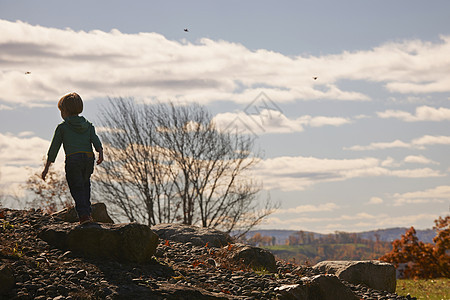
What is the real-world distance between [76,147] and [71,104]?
801 millimetres

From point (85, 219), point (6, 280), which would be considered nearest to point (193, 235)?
point (85, 219)

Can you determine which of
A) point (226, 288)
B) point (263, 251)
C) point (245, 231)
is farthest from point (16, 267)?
point (245, 231)

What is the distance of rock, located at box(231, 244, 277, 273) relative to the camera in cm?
1185

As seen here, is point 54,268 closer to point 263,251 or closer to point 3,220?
point 3,220

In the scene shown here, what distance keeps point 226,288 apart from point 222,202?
66.8 ft

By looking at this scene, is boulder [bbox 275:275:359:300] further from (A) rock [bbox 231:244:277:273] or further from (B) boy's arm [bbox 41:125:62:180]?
(B) boy's arm [bbox 41:125:62:180]

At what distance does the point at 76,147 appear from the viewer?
9711mm

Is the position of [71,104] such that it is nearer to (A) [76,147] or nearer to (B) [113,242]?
(A) [76,147]

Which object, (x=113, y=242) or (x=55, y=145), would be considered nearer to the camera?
(x=113, y=242)

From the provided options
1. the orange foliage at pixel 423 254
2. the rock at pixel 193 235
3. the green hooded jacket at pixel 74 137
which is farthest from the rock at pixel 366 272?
the orange foliage at pixel 423 254

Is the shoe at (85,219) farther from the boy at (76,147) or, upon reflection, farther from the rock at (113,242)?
the rock at (113,242)

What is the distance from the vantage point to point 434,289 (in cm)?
2189

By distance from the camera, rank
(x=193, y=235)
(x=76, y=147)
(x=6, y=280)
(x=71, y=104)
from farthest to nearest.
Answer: (x=193, y=235)
(x=71, y=104)
(x=76, y=147)
(x=6, y=280)

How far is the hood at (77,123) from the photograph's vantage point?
973cm
